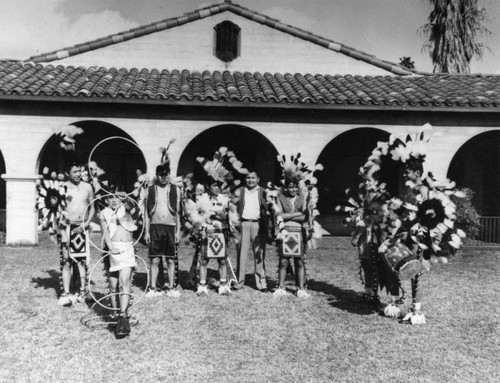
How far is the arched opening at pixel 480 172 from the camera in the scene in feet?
43.4

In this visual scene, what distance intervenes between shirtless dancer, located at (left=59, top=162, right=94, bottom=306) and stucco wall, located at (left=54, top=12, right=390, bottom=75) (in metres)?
8.22

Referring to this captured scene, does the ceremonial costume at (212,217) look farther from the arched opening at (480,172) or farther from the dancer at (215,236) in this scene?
the arched opening at (480,172)

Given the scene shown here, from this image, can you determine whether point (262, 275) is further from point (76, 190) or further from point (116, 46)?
point (116, 46)

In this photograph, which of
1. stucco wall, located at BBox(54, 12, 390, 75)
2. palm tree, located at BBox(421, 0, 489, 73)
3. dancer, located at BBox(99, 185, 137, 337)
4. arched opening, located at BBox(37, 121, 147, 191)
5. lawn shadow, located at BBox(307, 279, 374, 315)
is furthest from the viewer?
palm tree, located at BBox(421, 0, 489, 73)

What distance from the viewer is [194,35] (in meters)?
13.6

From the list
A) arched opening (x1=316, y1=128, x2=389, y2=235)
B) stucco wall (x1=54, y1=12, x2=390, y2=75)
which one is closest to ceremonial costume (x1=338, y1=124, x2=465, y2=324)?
arched opening (x1=316, y1=128, x2=389, y2=235)

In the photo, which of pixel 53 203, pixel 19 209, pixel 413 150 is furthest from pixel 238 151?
pixel 413 150

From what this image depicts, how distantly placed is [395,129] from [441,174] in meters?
1.48

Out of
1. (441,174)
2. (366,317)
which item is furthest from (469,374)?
(441,174)

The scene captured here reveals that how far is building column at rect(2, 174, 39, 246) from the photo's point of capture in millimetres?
10523

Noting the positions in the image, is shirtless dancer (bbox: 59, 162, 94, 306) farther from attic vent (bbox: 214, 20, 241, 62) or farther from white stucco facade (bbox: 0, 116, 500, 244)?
attic vent (bbox: 214, 20, 241, 62)

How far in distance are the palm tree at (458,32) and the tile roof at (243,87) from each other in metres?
8.32

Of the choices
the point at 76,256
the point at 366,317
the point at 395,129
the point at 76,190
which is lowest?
the point at 366,317

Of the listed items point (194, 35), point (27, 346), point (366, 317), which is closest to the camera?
point (27, 346)
